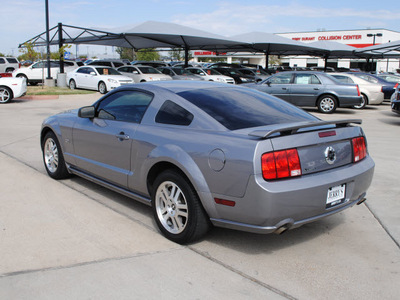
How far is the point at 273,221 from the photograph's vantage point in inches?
133

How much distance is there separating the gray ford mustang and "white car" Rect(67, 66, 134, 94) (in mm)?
16772

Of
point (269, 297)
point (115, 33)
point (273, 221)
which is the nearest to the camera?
point (269, 297)

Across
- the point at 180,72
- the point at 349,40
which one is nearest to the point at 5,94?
the point at 180,72

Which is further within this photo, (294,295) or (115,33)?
(115,33)

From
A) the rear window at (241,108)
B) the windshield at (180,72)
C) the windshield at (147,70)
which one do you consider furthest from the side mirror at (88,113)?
the windshield at (180,72)

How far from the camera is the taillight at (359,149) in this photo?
402cm

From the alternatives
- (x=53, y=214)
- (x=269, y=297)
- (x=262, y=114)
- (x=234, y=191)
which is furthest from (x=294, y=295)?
(x=53, y=214)

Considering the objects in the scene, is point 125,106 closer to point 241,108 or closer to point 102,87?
point 241,108

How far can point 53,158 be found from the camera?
6.03m

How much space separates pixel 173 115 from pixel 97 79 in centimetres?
1914

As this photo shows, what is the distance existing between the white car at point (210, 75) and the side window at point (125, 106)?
20441 mm

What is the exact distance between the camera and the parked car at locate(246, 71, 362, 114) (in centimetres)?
1550

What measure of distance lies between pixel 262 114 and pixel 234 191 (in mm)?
1092

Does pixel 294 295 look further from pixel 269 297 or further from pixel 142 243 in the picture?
pixel 142 243
